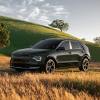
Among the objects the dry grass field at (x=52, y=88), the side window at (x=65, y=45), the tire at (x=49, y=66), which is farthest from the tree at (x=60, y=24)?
the dry grass field at (x=52, y=88)

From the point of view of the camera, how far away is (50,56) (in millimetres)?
20203

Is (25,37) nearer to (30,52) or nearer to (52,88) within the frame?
(30,52)

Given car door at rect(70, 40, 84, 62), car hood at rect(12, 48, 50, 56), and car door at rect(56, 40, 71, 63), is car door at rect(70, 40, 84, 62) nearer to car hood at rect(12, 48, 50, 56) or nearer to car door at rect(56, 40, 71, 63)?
car door at rect(56, 40, 71, 63)

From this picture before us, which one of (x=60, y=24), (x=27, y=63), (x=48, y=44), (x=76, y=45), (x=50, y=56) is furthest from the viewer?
(x=60, y=24)


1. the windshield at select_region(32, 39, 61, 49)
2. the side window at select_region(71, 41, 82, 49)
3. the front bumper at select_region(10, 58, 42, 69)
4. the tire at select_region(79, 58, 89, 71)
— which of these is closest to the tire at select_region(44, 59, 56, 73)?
the front bumper at select_region(10, 58, 42, 69)

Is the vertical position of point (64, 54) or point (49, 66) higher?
point (64, 54)

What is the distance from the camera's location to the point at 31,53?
782 inches

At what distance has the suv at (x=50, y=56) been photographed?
782 inches

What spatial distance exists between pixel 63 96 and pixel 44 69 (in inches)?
443

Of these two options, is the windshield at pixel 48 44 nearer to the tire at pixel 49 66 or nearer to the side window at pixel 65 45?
the side window at pixel 65 45

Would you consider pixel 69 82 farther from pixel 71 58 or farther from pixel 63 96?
pixel 71 58

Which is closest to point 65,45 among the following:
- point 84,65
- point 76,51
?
point 76,51

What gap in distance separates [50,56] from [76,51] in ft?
8.65

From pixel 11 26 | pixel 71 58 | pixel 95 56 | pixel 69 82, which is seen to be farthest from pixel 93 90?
pixel 11 26
